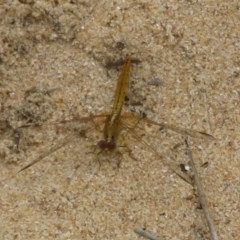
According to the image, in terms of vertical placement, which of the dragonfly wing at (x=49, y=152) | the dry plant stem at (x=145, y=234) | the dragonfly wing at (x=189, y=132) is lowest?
the dry plant stem at (x=145, y=234)

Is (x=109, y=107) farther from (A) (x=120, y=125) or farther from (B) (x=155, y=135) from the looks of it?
(B) (x=155, y=135)

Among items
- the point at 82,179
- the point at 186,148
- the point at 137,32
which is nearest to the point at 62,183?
the point at 82,179

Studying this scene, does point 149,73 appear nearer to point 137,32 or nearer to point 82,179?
point 137,32

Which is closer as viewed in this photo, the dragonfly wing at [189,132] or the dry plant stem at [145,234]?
the dry plant stem at [145,234]

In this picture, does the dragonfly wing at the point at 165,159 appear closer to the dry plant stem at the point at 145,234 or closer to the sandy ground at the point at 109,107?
the sandy ground at the point at 109,107

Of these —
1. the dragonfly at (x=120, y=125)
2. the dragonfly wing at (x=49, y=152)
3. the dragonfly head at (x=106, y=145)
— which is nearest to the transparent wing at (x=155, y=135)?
the dragonfly at (x=120, y=125)

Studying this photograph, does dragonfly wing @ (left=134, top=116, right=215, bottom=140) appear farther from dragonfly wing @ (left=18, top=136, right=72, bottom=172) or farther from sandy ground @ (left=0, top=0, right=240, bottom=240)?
dragonfly wing @ (left=18, top=136, right=72, bottom=172)
